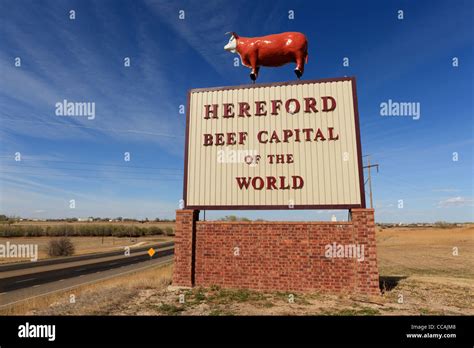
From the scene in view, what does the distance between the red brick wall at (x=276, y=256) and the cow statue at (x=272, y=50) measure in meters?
6.80

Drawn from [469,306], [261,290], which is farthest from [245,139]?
[469,306]

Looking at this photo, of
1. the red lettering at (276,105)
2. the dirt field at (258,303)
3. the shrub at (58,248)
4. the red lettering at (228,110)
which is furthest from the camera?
the shrub at (58,248)

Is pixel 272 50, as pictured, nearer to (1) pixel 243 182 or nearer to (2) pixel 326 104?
(2) pixel 326 104

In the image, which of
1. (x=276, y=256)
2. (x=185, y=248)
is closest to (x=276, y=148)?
(x=276, y=256)

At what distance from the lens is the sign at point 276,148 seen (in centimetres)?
1156

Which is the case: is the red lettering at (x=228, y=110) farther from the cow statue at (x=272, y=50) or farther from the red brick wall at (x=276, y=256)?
the red brick wall at (x=276, y=256)

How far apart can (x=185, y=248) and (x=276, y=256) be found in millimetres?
3820

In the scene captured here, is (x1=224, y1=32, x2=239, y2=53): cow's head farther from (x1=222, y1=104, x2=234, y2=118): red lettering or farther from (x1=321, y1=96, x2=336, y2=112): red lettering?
(x1=321, y1=96, x2=336, y2=112): red lettering

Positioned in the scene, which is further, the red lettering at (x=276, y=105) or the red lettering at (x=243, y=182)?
the red lettering at (x=276, y=105)

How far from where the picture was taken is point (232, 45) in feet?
45.1

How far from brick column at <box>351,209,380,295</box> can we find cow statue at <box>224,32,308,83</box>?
6.66m

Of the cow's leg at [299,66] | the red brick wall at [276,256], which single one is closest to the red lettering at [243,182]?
the red brick wall at [276,256]

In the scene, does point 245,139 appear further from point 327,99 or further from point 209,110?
point 327,99
